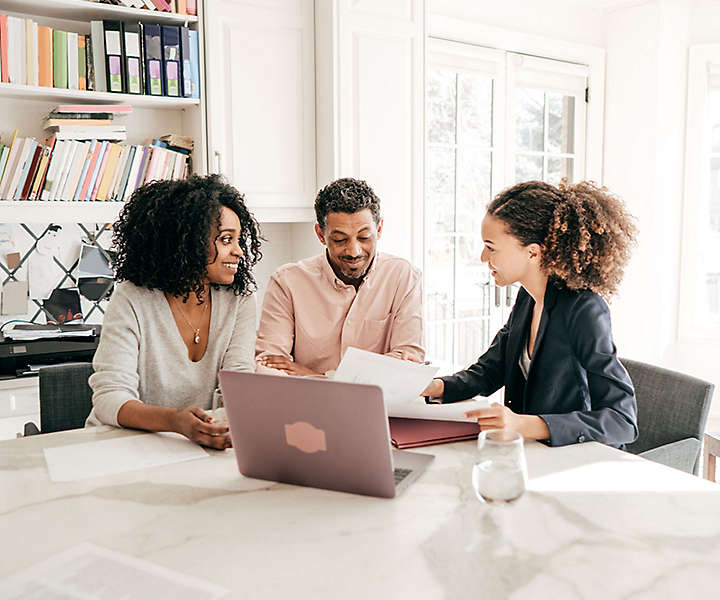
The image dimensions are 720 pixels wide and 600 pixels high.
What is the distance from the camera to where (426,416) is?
143cm

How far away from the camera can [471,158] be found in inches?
152

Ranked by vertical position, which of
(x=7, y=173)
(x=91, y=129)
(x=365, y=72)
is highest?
(x=365, y=72)

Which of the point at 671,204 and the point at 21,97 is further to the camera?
the point at 671,204

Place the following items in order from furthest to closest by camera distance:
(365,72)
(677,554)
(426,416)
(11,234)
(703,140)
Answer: (703,140) < (365,72) < (11,234) < (426,416) < (677,554)

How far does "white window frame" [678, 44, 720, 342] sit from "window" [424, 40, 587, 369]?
2.24 feet

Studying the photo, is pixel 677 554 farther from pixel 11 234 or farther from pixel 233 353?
pixel 11 234

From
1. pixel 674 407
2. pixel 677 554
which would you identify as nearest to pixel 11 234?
pixel 674 407

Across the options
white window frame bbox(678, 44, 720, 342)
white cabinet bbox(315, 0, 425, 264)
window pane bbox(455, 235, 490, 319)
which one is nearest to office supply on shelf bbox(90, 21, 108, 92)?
white cabinet bbox(315, 0, 425, 264)

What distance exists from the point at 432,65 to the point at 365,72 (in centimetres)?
76

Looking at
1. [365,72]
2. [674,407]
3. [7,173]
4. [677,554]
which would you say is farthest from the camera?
[365,72]

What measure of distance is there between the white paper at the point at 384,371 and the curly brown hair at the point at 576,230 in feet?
1.72

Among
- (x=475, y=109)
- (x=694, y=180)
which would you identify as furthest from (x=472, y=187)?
(x=694, y=180)

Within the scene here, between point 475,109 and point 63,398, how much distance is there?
9.12 feet

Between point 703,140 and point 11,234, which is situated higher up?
point 703,140
